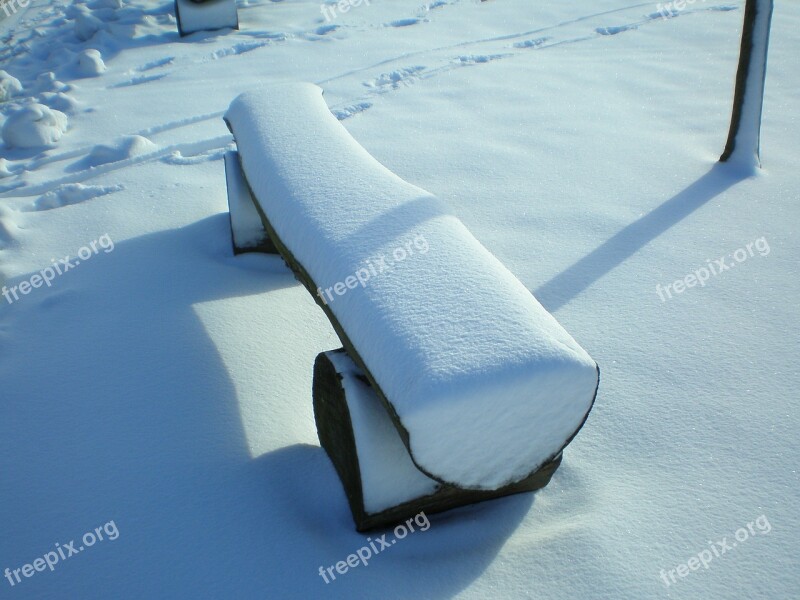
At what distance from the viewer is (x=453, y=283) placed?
1832 mm

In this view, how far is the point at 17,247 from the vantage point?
339 centimetres

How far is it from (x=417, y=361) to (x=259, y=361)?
1111mm

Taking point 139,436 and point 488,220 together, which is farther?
point 488,220

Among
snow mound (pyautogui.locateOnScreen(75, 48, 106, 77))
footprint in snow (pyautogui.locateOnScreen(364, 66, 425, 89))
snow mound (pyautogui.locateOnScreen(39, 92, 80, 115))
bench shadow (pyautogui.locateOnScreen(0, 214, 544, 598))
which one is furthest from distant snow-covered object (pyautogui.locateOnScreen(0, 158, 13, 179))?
footprint in snow (pyautogui.locateOnScreen(364, 66, 425, 89))

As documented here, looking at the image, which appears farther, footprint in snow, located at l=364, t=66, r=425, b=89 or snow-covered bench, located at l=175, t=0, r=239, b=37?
snow-covered bench, located at l=175, t=0, r=239, b=37

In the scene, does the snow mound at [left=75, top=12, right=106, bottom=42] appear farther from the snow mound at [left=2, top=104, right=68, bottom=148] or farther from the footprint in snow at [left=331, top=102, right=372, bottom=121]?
the footprint in snow at [left=331, top=102, right=372, bottom=121]

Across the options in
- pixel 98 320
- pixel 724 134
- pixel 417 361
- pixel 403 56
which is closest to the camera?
pixel 417 361

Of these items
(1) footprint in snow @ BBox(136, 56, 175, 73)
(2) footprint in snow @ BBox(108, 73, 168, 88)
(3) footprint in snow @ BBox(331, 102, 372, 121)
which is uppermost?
(1) footprint in snow @ BBox(136, 56, 175, 73)

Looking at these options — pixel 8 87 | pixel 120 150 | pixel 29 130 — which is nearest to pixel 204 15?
pixel 8 87

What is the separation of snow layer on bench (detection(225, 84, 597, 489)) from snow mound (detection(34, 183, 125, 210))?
6.67 ft

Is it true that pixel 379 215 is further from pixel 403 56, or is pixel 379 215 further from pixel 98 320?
pixel 403 56

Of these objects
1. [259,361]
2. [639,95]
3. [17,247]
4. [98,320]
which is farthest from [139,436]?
[639,95]

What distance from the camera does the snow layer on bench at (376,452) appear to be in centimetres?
182

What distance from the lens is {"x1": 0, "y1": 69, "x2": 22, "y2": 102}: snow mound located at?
5.40 meters
